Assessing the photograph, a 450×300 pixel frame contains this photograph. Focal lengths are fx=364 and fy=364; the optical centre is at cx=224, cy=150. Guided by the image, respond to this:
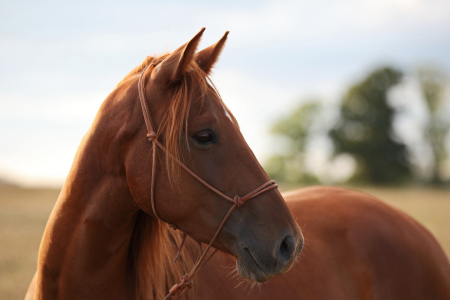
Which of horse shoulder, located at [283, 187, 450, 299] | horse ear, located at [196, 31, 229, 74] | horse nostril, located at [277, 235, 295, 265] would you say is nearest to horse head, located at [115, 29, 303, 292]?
horse nostril, located at [277, 235, 295, 265]

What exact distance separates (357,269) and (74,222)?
88.0 inches

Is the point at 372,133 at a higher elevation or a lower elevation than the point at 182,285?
lower

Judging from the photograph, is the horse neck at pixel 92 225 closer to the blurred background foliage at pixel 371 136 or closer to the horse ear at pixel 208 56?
the horse ear at pixel 208 56

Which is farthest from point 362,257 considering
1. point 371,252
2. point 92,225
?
point 92,225

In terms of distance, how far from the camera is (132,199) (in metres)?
2.05

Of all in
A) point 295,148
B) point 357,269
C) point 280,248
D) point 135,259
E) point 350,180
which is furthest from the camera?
point 295,148

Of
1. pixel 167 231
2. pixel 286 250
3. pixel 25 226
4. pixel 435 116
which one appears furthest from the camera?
pixel 435 116

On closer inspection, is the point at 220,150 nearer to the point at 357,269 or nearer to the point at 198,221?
the point at 198,221

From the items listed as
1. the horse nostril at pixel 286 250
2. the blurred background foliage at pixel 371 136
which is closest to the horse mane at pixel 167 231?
the horse nostril at pixel 286 250

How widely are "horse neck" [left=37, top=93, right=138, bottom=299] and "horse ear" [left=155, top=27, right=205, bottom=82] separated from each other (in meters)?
0.40

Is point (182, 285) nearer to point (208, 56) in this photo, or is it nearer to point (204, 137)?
point (204, 137)

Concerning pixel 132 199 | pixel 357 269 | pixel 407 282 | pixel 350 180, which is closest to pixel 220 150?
pixel 132 199

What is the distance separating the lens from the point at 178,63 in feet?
6.41

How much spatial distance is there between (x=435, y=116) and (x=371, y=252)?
145 feet
